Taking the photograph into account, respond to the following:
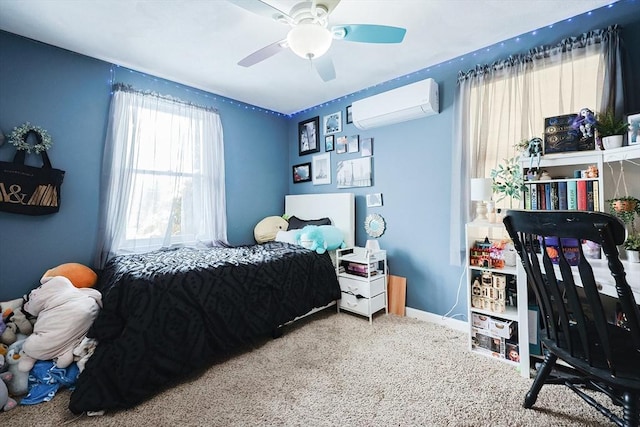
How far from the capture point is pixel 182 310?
184 centimetres

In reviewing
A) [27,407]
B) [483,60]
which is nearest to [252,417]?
[27,407]

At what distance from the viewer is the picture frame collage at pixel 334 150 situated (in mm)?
3168

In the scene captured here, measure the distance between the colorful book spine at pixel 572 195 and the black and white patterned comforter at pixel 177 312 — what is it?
6.47 ft

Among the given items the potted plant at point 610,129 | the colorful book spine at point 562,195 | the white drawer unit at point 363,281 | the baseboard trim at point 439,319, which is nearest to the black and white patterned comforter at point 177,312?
the white drawer unit at point 363,281

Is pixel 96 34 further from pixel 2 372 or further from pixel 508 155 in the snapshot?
pixel 508 155

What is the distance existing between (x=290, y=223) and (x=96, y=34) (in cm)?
243

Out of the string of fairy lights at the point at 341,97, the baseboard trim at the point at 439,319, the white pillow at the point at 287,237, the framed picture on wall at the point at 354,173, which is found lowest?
the baseboard trim at the point at 439,319

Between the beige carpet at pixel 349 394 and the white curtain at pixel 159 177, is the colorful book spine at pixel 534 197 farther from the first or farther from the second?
the white curtain at pixel 159 177

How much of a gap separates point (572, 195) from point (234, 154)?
3.17 meters

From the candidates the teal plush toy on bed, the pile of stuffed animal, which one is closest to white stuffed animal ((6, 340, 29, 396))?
the pile of stuffed animal

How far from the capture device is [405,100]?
8.61ft

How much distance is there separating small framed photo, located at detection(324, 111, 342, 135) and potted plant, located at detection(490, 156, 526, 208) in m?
1.80

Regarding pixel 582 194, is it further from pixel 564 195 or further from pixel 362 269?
pixel 362 269

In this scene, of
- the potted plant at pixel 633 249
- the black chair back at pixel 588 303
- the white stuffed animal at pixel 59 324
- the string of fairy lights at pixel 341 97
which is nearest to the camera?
the black chair back at pixel 588 303
